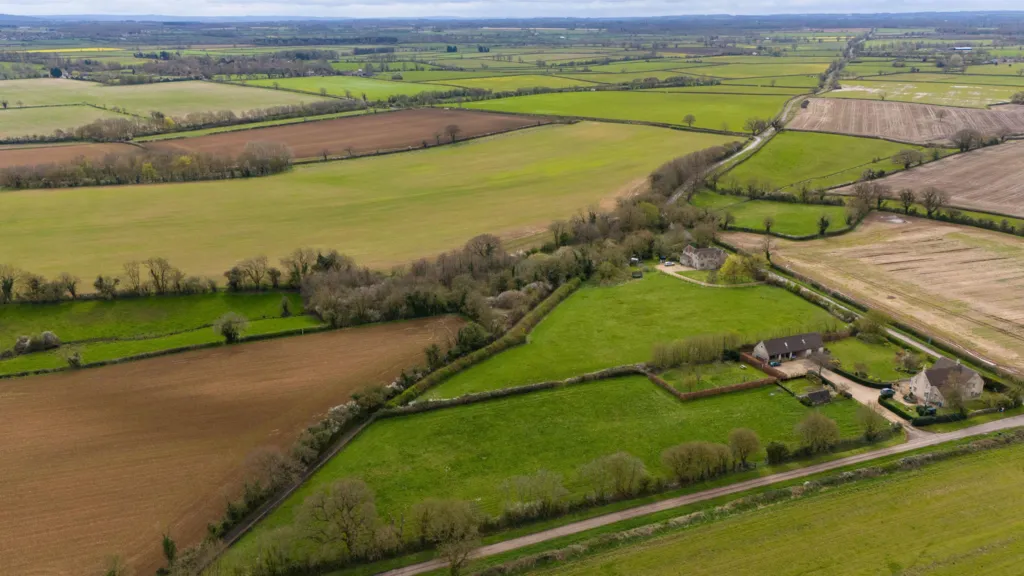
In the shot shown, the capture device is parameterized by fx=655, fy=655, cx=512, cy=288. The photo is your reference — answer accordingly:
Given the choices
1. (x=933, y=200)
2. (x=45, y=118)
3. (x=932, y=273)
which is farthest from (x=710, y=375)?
(x=45, y=118)

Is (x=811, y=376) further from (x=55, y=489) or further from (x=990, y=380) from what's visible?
(x=55, y=489)

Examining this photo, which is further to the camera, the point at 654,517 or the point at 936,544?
the point at 654,517

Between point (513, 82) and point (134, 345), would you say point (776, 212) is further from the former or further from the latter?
point (513, 82)

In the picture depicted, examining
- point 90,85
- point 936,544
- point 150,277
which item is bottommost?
point 936,544

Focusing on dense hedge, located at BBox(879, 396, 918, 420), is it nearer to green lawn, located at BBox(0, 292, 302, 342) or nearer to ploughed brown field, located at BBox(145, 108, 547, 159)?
green lawn, located at BBox(0, 292, 302, 342)

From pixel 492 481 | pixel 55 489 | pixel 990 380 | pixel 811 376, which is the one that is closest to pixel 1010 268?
pixel 990 380

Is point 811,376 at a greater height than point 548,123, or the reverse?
point 548,123

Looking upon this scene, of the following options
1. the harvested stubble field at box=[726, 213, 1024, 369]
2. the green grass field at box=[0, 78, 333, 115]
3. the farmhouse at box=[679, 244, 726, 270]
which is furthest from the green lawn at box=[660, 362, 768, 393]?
the green grass field at box=[0, 78, 333, 115]
